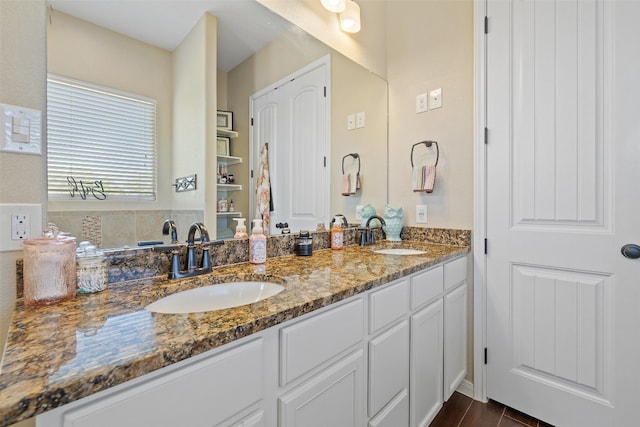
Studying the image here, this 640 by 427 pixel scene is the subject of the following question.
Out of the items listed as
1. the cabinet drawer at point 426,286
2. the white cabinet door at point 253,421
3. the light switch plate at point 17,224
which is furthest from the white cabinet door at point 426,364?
the light switch plate at point 17,224

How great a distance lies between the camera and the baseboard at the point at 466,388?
1.77 meters

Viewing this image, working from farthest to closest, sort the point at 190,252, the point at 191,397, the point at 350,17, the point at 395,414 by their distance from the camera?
the point at 350,17 → the point at 395,414 → the point at 190,252 → the point at 191,397

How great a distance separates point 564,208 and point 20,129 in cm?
208

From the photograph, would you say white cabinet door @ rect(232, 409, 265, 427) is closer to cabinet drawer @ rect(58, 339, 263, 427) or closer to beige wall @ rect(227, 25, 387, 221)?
cabinet drawer @ rect(58, 339, 263, 427)

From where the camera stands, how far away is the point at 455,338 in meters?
1.67

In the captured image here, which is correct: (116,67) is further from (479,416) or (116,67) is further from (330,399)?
(479,416)

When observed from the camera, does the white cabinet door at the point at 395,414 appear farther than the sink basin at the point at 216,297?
Yes

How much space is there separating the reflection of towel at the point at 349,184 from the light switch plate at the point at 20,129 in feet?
4.75

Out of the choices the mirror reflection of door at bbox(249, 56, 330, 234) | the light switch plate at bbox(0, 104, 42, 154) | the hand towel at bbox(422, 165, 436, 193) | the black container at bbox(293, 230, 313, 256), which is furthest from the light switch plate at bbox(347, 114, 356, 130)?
the light switch plate at bbox(0, 104, 42, 154)

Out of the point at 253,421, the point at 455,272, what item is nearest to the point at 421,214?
the point at 455,272

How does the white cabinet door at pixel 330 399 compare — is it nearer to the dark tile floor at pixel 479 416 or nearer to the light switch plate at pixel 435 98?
the dark tile floor at pixel 479 416

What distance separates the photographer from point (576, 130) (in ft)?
4.71

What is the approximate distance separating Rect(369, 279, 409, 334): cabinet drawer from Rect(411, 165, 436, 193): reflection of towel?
86cm

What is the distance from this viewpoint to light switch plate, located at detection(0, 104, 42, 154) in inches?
29.7
